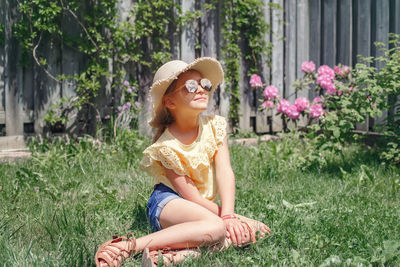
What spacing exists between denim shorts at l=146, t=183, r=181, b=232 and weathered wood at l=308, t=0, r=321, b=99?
402 centimetres

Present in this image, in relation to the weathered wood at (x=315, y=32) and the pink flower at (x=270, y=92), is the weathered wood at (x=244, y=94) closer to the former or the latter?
the pink flower at (x=270, y=92)

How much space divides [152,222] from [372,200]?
1.46 m

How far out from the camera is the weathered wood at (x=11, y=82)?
14.5 feet

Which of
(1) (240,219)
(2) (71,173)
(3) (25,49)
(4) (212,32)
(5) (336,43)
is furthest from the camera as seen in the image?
(5) (336,43)

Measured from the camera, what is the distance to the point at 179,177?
237cm

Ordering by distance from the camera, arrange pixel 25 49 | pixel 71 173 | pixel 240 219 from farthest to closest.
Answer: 1. pixel 25 49
2. pixel 71 173
3. pixel 240 219

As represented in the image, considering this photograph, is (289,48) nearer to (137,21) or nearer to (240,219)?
(137,21)

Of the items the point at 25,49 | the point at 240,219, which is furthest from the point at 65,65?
the point at 240,219

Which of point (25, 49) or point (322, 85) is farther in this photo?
point (322, 85)

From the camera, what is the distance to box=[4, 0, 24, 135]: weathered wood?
14.5 feet

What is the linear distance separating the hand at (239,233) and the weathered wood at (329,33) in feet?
13.4

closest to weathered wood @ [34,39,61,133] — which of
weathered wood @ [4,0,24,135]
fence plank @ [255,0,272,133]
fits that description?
weathered wood @ [4,0,24,135]

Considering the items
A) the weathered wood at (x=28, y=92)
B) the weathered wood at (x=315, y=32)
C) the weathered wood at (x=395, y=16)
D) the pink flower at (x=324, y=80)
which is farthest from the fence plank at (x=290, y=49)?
the weathered wood at (x=28, y=92)

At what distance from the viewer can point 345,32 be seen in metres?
5.60
